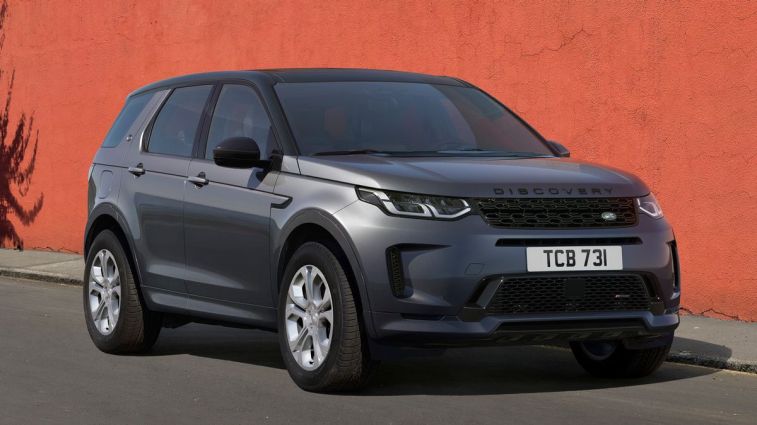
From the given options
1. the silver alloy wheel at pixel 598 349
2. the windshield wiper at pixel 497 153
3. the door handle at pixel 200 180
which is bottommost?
the silver alloy wheel at pixel 598 349

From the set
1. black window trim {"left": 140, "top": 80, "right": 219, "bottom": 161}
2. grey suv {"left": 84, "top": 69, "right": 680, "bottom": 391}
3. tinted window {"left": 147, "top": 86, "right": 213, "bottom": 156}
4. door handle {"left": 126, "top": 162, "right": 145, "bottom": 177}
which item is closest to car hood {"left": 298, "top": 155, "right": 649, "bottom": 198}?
grey suv {"left": 84, "top": 69, "right": 680, "bottom": 391}

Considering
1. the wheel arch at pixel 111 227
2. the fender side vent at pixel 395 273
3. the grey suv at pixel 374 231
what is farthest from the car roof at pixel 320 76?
the fender side vent at pixel 395 273

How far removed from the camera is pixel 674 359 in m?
9.77

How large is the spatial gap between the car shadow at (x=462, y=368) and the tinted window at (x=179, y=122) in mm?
1341

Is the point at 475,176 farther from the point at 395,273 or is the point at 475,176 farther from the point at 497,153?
the point at 497,153

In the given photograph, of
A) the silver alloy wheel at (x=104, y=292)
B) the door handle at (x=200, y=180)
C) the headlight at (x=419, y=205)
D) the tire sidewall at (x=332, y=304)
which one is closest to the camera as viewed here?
the headlight at (x=419, y=205)

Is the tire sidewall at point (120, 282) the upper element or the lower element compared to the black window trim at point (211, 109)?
lower

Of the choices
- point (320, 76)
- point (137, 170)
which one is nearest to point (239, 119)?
point (320, 76)

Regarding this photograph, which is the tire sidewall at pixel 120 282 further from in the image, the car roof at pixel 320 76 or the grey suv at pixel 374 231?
the car roof at pixel 320 76

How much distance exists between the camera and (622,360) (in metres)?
8.88

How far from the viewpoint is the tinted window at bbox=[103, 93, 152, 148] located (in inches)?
419

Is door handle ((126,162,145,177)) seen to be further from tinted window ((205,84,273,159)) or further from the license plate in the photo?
the license plate

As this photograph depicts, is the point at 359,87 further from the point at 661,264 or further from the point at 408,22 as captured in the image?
the point at 408,22

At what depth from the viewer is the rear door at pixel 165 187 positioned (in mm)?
9492
